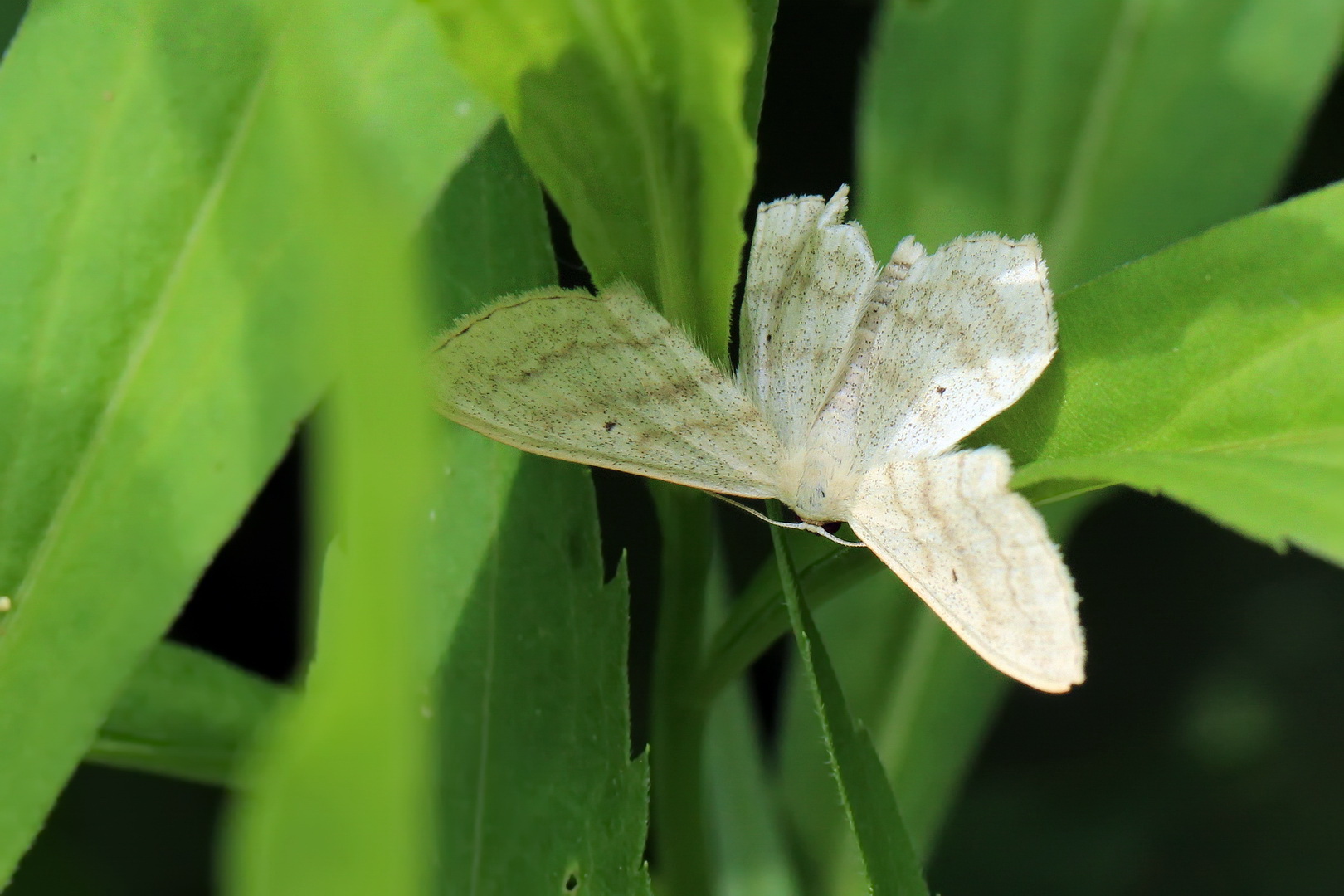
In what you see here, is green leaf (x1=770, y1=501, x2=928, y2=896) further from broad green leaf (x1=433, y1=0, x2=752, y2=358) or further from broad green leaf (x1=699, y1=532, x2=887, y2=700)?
broad green leaf (x1=433, y1=0, x2=752, y2=358)

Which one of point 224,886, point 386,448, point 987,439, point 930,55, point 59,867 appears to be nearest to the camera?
point 386,448

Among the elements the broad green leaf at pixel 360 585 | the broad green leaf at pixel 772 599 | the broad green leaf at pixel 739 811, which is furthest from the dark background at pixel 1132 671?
the broad green leaf at pixel 360 585

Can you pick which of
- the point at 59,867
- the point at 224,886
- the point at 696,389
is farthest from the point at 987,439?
the point at 59,867

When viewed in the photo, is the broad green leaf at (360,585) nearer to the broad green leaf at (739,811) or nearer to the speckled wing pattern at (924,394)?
the speckled wing pattern at (924,394)

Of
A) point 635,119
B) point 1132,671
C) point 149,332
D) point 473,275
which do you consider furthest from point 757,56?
point 1132,671

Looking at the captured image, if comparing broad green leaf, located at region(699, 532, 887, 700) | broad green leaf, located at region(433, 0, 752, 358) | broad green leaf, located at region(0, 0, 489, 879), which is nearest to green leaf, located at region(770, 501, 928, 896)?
broad green leaf, located at region(699, 532, 887, 700)

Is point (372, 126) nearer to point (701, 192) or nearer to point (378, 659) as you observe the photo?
point (701, 192)
